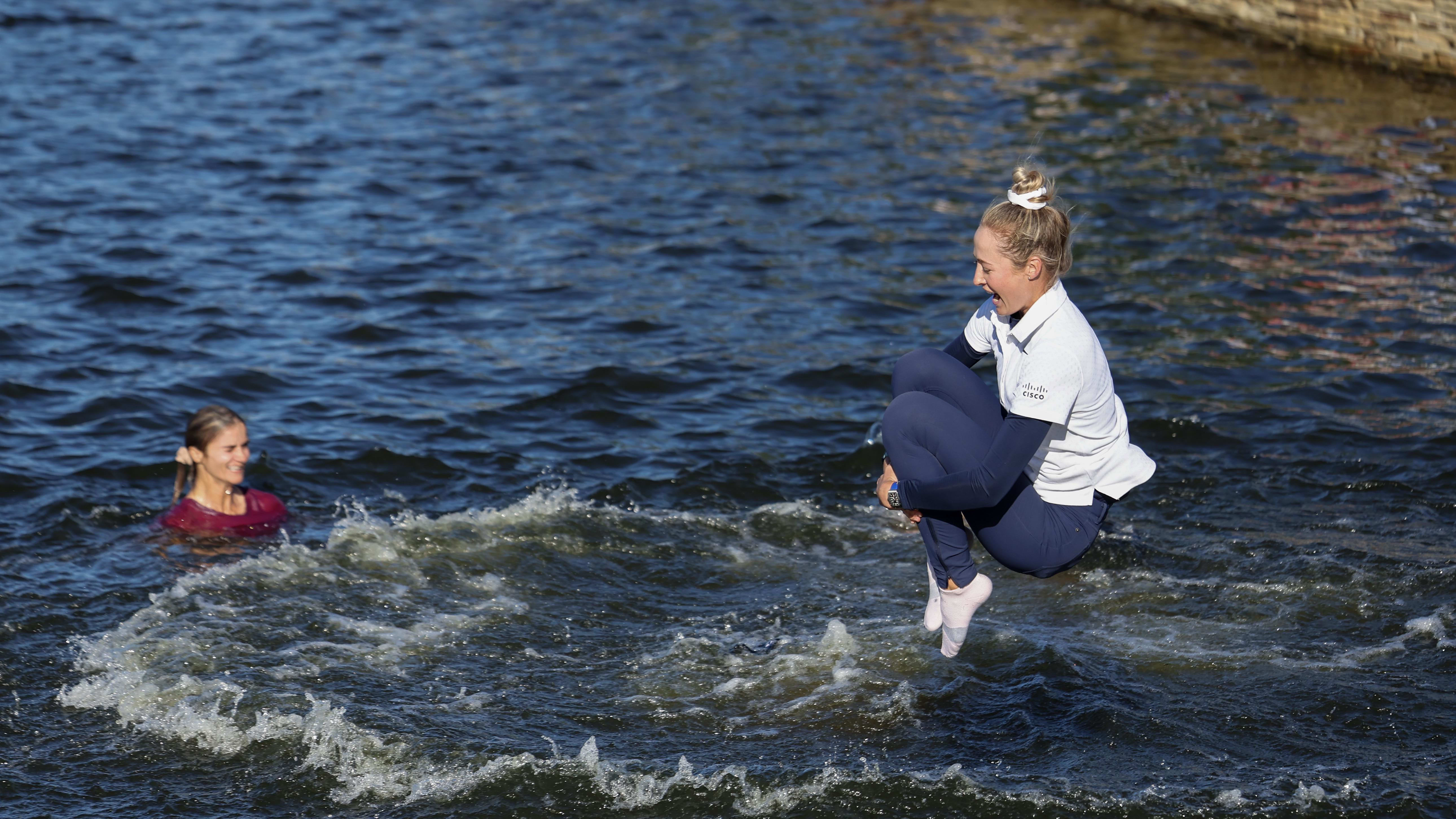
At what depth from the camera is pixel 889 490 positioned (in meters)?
6.46

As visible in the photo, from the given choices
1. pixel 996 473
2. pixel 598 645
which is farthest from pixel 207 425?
pixel 996 473

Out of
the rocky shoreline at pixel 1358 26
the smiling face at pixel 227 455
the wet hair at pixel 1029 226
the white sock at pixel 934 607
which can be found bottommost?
the smiling face at pixel 227 455

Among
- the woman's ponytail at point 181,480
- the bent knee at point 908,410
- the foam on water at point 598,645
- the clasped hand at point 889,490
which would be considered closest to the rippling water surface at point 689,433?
the foam on water at point 598,645

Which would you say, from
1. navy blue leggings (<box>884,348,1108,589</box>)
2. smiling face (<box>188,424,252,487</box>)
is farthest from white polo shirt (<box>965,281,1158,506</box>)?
smiling face (<box>188,424,252,487</box>)

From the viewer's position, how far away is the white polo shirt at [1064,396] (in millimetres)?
6059

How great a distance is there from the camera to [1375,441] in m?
11.0

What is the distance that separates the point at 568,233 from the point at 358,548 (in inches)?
271

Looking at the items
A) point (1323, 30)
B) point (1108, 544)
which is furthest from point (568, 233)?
point (1323, 30)

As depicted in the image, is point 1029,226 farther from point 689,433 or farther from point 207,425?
point 207,425

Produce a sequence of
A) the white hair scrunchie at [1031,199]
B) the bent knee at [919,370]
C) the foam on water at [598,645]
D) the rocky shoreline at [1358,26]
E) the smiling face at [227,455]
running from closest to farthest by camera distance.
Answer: the white hair scrunchie at [1031,199]
the bent knee at [919,370]
the foam on water at [598,645]
the smiling face at [227,455]
the rocky shoreline at [1358,26]

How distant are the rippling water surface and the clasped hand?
1.55 meters

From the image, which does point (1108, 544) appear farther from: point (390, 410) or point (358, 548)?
point (390, 410)

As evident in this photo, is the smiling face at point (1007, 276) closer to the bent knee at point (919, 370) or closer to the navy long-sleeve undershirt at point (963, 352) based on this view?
the bent knee at point (919, 370)

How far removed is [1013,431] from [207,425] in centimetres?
643
